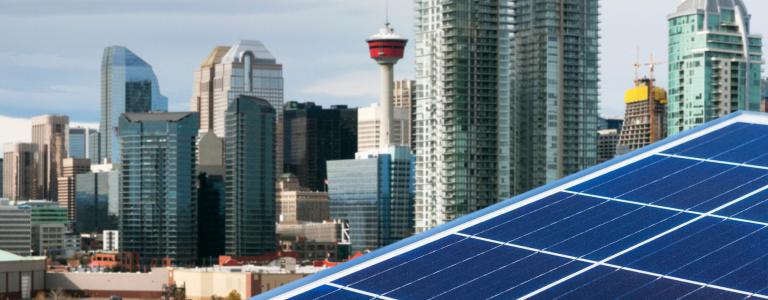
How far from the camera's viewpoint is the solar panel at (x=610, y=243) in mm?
36812

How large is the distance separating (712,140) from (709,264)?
31.3 feet

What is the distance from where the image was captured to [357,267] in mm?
41000

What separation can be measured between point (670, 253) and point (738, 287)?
2796 millimetres

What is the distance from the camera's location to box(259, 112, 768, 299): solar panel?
3681 centimetres

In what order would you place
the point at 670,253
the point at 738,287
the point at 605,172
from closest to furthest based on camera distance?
the point at 738,287 < the point at 670,253 < the point at 605,172

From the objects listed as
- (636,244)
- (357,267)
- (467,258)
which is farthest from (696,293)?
(357,267)

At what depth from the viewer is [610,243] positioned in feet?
129

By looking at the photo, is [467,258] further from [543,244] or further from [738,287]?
[738,287]

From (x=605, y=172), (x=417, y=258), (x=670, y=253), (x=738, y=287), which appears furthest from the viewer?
(x=605, y=172)

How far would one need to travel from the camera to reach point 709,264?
37.1 metres

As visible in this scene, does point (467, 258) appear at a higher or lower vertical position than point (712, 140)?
lower

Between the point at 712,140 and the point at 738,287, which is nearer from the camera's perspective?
the point at 738,287

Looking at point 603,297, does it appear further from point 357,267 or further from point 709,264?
point 357,267

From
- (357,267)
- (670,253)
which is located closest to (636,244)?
(670,253)
